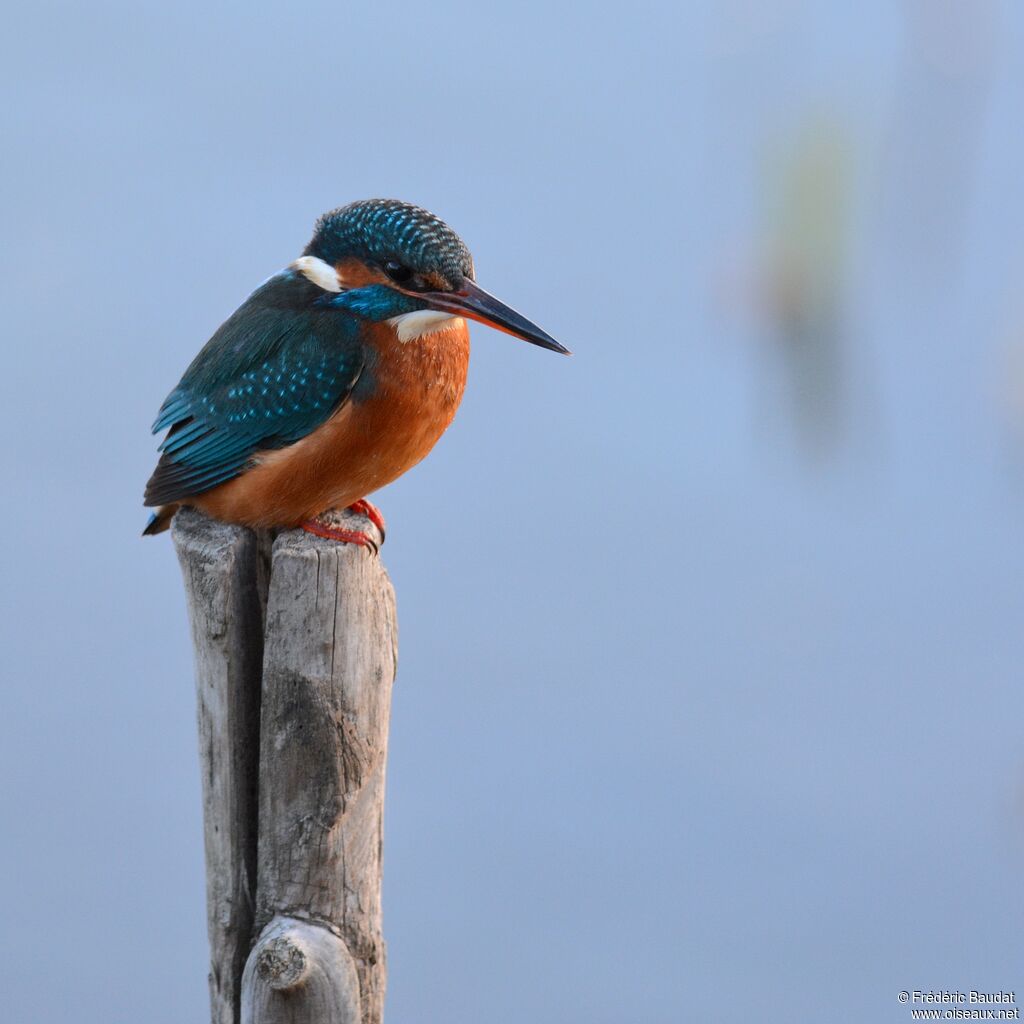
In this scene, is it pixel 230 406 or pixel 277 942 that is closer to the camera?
pixel 277 942

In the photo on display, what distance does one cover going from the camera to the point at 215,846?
2.54m

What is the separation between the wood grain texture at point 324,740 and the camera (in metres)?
2.39

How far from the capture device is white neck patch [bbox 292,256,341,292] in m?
2.72

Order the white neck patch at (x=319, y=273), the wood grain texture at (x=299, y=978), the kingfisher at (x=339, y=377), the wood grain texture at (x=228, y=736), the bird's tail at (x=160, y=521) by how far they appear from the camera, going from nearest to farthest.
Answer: the wood grain texture at (x=299, y=978), the wood grain texture at (x=228, y=736), the kingfisher at (x=339, y=377), the white neck patch at (x=319, y=273), the bird's tail at (x=160, y=521)

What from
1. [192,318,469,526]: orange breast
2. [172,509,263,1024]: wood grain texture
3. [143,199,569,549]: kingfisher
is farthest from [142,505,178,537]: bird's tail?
[172,509,263,1024]: wood grain texture

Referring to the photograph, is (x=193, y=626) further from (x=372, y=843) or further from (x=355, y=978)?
(x=355, y=978)

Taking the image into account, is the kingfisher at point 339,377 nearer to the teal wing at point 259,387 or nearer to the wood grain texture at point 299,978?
the teal wing at point 259,387

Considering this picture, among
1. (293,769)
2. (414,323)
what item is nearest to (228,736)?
(293,769)

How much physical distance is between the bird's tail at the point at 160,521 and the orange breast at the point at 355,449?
0.71ft

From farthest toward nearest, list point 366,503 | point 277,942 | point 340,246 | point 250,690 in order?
point 366,503, point 340,246, point 250,690, point 277,942

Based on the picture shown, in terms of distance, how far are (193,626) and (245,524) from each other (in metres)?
0.25

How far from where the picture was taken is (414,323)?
2.66 metres

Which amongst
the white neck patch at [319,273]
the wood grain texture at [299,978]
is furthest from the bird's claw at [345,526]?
the wood grain texture at [299,978]

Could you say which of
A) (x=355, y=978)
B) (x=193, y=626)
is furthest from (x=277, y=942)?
(x=193, y=626)
